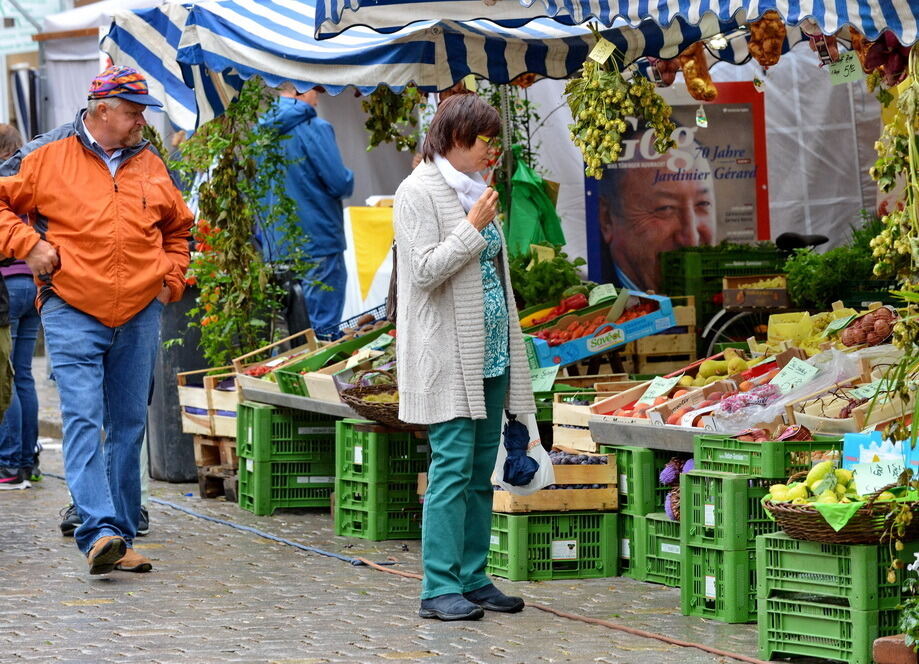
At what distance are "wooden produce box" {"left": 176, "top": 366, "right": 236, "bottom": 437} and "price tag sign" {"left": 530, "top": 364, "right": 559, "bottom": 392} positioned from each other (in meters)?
2.22

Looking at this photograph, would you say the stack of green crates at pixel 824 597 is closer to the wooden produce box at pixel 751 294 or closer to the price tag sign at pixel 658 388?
the price tag sign at pixel 658 388

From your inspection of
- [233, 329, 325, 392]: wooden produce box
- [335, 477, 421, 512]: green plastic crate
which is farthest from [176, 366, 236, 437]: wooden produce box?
[335, 477, 421, 512]: green plastic crate

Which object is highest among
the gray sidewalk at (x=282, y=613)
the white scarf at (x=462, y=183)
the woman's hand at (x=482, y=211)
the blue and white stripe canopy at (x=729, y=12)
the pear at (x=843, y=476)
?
the blue and white stripe canopy at (x=729, y=12)

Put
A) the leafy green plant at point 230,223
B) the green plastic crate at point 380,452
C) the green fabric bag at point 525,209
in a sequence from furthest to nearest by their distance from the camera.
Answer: the green fabric bag at point 525,209 < the leafy green plant at point 230,223 < the green plastic crate at point 380,452

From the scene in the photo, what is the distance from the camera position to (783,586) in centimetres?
533

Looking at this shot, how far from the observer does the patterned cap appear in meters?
6.77

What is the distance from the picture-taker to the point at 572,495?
6832 millimetres

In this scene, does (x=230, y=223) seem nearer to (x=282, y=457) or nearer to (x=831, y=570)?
(x=282, y=457)

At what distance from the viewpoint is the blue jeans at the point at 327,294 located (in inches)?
497

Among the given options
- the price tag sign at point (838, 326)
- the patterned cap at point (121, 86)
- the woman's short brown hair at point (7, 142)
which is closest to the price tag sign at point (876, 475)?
the price tag sign at point (838, 326)

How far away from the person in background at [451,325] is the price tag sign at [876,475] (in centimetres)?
139

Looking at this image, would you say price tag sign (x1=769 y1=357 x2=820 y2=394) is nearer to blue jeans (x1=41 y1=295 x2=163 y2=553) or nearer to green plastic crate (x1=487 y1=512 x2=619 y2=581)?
green plastic crate (x1=487 y1=512 x2=619 y2=581)

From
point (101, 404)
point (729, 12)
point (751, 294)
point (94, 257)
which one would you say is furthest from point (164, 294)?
point (751, 294)

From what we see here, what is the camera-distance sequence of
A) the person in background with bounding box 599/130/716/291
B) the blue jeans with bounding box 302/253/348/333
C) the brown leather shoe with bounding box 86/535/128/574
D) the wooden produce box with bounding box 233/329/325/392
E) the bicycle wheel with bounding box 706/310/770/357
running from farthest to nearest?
the blue jeans with bounding box 302/253/348/333 < the person in background with bounding box 599/130/716/291 < the bicycle wheel with bounding box 706/310/770/357 < the wooden produce box with bounding box 233/329/325/392 < the brown leather shoe with bounding box 86/535/128/574
